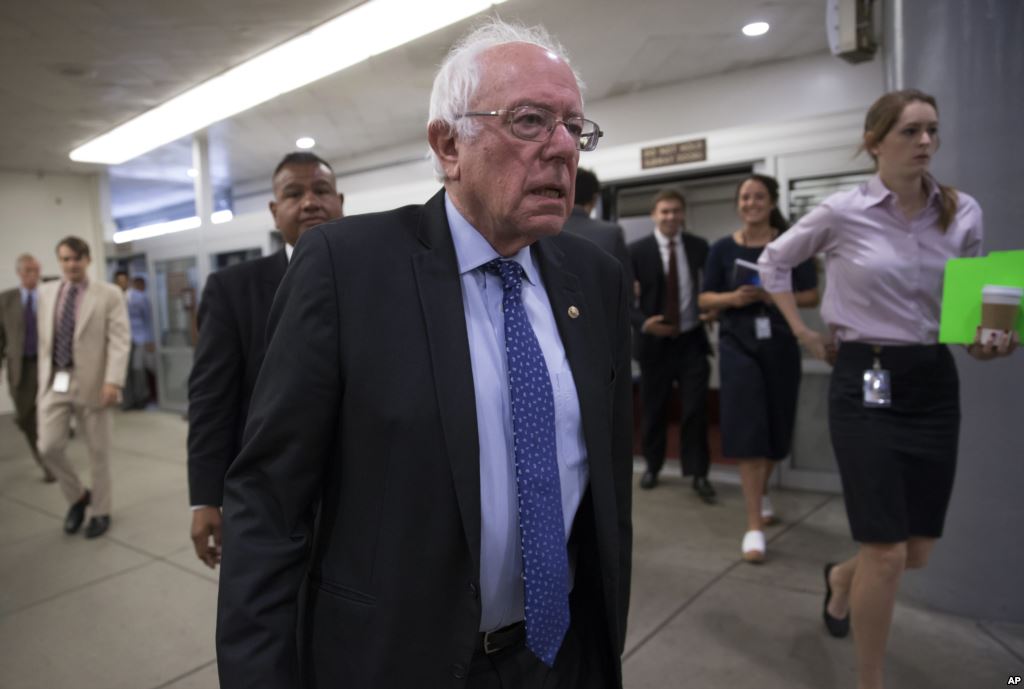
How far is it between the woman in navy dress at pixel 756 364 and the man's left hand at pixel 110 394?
417cm

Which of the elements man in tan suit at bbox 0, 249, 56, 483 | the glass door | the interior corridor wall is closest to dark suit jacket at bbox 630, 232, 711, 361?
the interior corridor wall

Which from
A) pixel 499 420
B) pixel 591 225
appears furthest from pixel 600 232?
pixel 499 420

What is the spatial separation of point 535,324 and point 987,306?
1.48 meters

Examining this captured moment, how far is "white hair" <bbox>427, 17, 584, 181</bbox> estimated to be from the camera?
122 cm

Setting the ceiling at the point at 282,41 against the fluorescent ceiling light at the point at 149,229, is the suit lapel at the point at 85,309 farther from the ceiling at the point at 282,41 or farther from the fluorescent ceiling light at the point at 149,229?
the fluorescent ceiling light at the point at 149,229

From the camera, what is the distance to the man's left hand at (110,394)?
4.70 meters

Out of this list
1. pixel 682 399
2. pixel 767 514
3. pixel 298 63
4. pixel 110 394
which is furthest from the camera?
pixel 298 63

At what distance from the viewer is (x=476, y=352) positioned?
4.01 ft

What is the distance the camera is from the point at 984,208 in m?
2.87

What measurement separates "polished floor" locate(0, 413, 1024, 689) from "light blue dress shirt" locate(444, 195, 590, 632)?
67.4 inches

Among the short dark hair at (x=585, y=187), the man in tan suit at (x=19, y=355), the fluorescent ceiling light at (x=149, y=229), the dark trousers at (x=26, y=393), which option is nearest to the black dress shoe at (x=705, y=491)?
the short dark hair at (x=585, y=187)

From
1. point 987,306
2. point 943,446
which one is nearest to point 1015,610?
point 943,446

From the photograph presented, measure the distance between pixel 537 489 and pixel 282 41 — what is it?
5436 millimetres

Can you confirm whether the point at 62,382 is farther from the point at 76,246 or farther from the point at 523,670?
the point at 523,670
